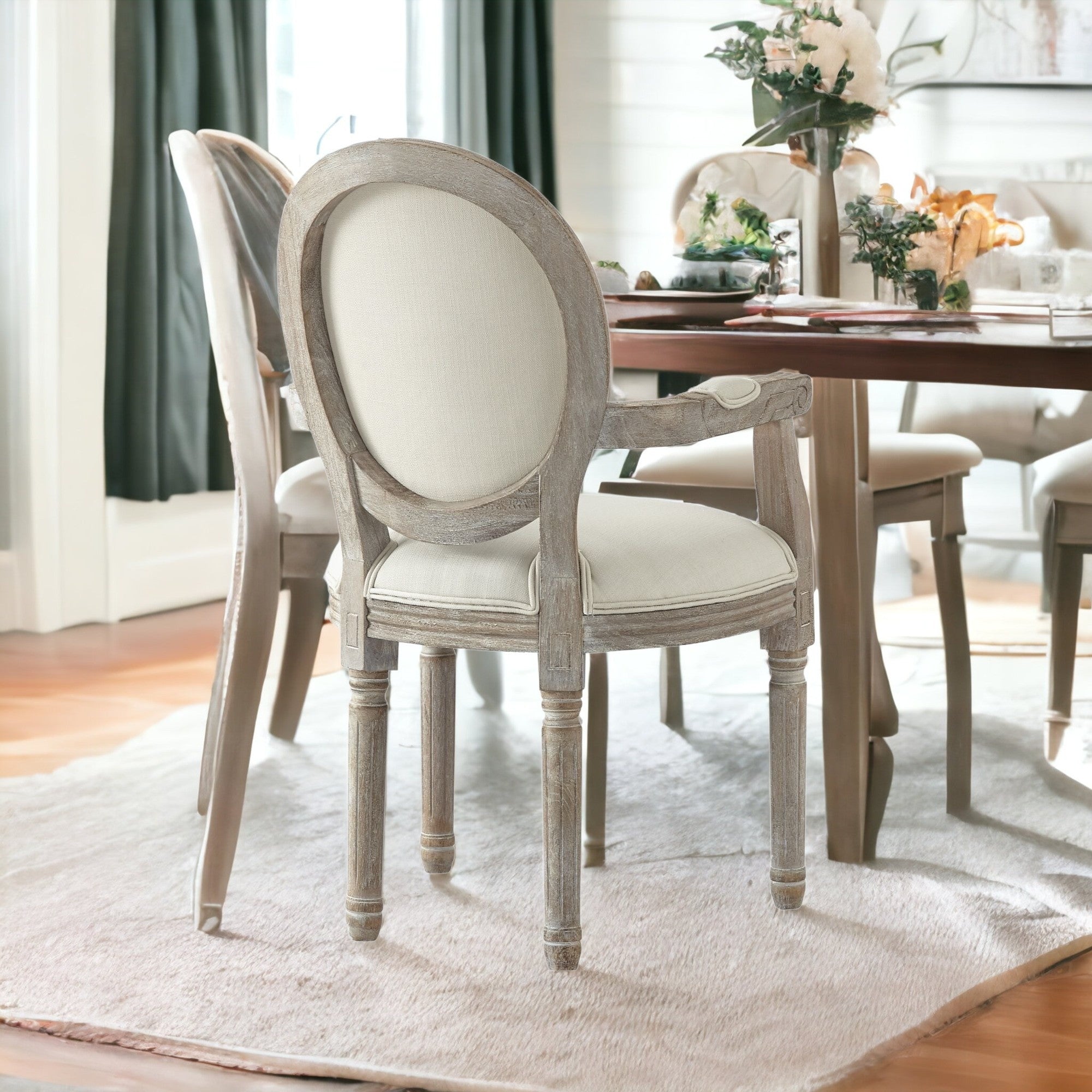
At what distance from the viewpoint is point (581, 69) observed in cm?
534

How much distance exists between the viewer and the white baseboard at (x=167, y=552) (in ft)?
12.0

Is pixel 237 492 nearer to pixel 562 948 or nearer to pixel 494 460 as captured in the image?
pixel 494 460

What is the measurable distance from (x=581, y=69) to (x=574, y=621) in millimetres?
4170

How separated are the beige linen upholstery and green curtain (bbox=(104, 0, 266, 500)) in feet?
6.89

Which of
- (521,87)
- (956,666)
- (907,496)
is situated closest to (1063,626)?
(956,666)

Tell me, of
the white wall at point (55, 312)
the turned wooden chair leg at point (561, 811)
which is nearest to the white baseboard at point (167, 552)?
the white wall at point (55, 312)

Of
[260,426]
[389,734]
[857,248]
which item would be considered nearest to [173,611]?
[389,734]

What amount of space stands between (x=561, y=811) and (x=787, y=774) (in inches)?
13.2

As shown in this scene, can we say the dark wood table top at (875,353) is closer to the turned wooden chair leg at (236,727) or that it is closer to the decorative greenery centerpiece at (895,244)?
the decorative greenery centerpiece at (895,244)

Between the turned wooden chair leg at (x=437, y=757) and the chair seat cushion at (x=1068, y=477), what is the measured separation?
93 centimetres

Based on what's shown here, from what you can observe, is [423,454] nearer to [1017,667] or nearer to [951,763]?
[951,763]

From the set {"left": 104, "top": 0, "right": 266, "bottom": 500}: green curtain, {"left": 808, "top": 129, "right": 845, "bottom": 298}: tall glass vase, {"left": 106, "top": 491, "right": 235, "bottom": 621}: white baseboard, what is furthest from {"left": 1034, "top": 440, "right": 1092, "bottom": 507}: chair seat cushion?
{"left": 104, "top": 0, "right": 266, "bottom": 500}: green curtain

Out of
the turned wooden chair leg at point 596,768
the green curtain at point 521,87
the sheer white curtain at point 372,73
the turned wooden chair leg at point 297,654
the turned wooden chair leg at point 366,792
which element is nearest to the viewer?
the turned wooden chair leg at point 366,792

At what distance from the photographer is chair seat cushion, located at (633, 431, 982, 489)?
2.21 metres
